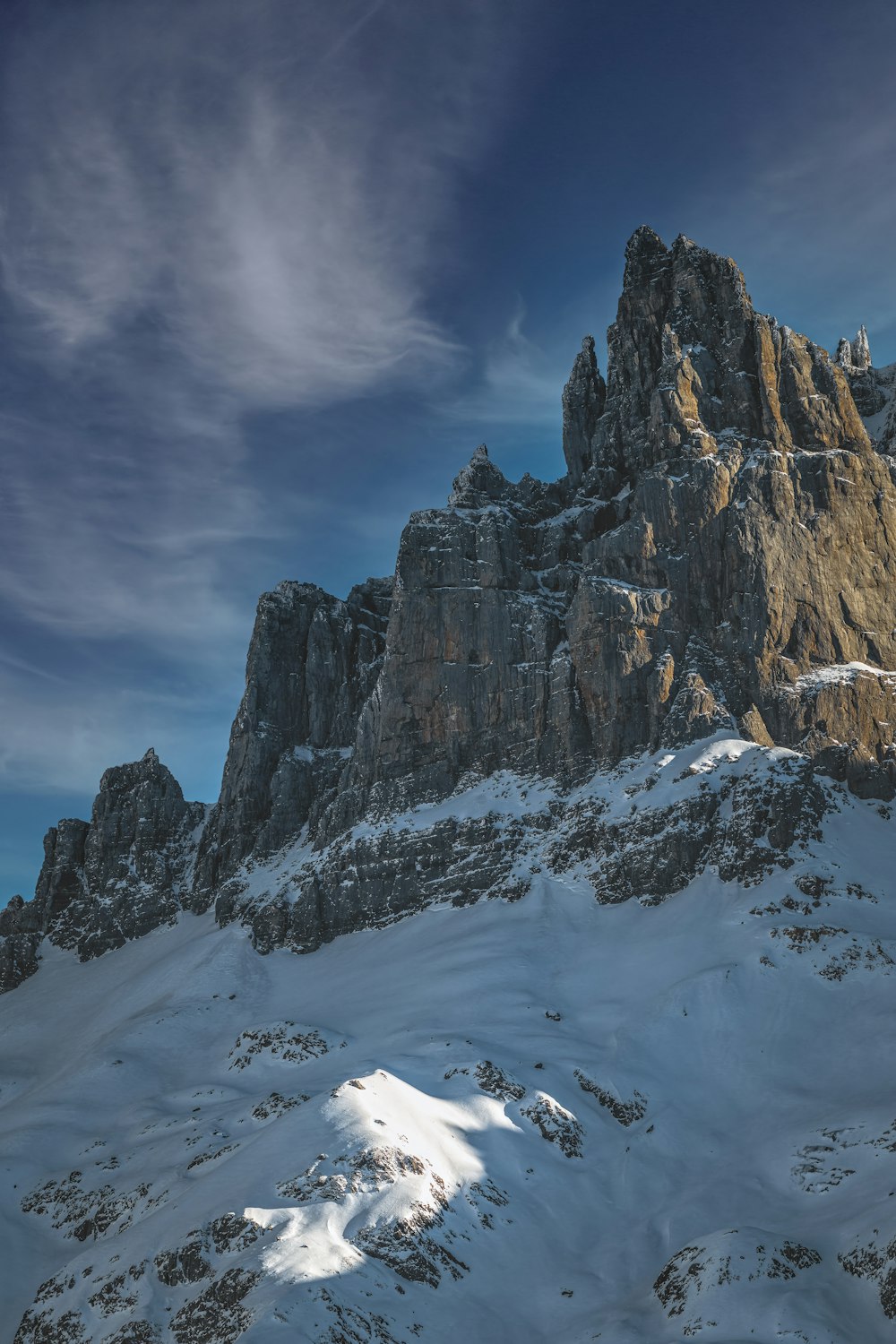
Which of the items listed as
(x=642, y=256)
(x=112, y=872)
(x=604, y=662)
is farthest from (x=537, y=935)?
(x=642, y=256)

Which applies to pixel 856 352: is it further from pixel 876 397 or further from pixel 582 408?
pixel 582 408

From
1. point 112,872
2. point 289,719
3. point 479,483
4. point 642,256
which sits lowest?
point 112,872

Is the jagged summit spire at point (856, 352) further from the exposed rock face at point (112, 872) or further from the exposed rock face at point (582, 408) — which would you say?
the exposed rock face at point (112, 872)

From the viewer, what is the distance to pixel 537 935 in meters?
100

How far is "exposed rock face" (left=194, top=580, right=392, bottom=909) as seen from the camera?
150 metres

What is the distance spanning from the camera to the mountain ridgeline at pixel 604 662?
112 metres

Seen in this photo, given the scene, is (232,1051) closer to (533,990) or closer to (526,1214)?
(533,990)

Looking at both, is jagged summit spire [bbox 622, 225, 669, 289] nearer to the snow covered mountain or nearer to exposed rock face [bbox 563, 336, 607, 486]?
the snow covered mountain

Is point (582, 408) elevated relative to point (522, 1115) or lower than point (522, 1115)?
elevated

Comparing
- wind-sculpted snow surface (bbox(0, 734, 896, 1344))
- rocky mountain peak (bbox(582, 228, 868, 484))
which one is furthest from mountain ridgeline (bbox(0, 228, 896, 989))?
wind-sculpted snow surface (bbox(0, 734, 896, 1344))

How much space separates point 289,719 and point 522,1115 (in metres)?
98.3

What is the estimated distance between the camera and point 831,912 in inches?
3447

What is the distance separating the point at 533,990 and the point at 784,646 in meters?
48.3

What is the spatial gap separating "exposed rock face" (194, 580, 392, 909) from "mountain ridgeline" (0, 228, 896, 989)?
433 millimetres
